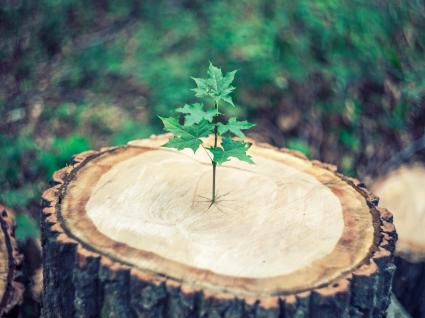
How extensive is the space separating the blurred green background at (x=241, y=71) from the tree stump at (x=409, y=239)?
1.03 m

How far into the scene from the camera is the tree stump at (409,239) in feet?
10.7

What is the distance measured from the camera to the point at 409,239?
3273 millimetres

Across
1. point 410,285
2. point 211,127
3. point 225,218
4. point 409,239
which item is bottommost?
point 410,285

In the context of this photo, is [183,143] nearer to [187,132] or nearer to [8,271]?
[187,132]

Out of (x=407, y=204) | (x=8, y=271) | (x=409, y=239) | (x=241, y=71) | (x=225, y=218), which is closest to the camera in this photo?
(x=225, y=218)

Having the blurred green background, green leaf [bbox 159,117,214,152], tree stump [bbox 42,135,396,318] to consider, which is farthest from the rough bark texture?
green leaf [bbox 159,117,214,152]

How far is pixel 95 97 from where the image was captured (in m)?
4.79

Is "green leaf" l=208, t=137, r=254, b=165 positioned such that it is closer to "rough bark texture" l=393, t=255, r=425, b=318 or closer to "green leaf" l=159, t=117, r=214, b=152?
"green leaf" l=159, t=117, r=214, b=152

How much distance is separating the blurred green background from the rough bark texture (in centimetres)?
140

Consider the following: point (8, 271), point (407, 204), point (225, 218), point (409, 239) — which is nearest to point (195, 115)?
point (225, 218)

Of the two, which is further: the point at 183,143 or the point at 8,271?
the point at 8,271

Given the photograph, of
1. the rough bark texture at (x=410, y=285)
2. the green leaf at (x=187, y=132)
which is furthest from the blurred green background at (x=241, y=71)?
the green leaf at (x=187, y=132)

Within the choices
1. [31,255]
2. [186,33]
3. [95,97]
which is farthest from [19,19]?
[31,255]

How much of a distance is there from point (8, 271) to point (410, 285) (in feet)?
7.31
